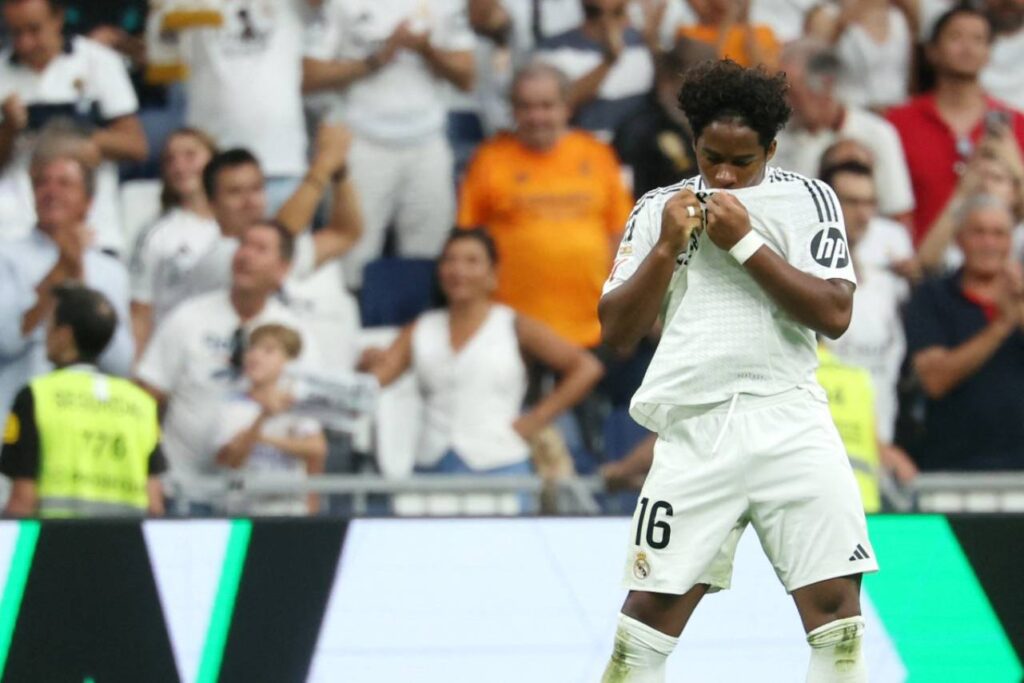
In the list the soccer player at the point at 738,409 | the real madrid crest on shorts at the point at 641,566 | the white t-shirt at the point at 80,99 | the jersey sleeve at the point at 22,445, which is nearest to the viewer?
the soccer player at the point at 738,409

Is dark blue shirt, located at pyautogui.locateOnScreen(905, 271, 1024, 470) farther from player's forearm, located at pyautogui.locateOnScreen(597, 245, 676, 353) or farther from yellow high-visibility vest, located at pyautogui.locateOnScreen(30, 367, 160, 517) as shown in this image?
player's forearm, located at pyautogui.locateOnScreen(597, 245, 676, 353)

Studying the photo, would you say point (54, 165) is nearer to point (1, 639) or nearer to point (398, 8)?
point (398, 8)

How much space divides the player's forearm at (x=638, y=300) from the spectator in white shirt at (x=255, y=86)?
191 inches

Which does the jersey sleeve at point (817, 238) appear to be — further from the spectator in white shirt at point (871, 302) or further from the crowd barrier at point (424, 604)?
the spectator in white shirt at point (871, 302)

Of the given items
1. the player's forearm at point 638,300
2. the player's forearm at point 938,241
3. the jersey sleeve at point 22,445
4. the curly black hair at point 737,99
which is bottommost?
the jersey sleeve at point 22,445

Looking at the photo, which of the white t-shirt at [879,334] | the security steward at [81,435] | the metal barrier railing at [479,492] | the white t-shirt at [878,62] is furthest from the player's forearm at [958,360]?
the security steward at [81,435]

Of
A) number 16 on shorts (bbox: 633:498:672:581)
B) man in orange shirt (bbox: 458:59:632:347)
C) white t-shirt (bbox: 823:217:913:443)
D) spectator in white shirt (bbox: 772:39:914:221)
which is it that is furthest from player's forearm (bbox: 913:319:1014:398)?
number 16 on shorts (bbox: 633:498:672:581)

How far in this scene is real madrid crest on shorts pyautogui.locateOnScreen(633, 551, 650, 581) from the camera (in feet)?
16.6

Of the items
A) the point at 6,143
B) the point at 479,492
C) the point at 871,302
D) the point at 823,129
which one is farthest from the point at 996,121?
the point at 6,143

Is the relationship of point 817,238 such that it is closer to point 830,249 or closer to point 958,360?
point 830,249

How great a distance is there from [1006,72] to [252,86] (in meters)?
4.33

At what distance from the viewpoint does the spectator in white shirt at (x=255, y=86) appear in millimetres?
9695

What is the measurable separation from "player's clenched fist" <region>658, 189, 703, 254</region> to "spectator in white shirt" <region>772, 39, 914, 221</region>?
5222 millimetres

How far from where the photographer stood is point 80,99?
962 centimetres
